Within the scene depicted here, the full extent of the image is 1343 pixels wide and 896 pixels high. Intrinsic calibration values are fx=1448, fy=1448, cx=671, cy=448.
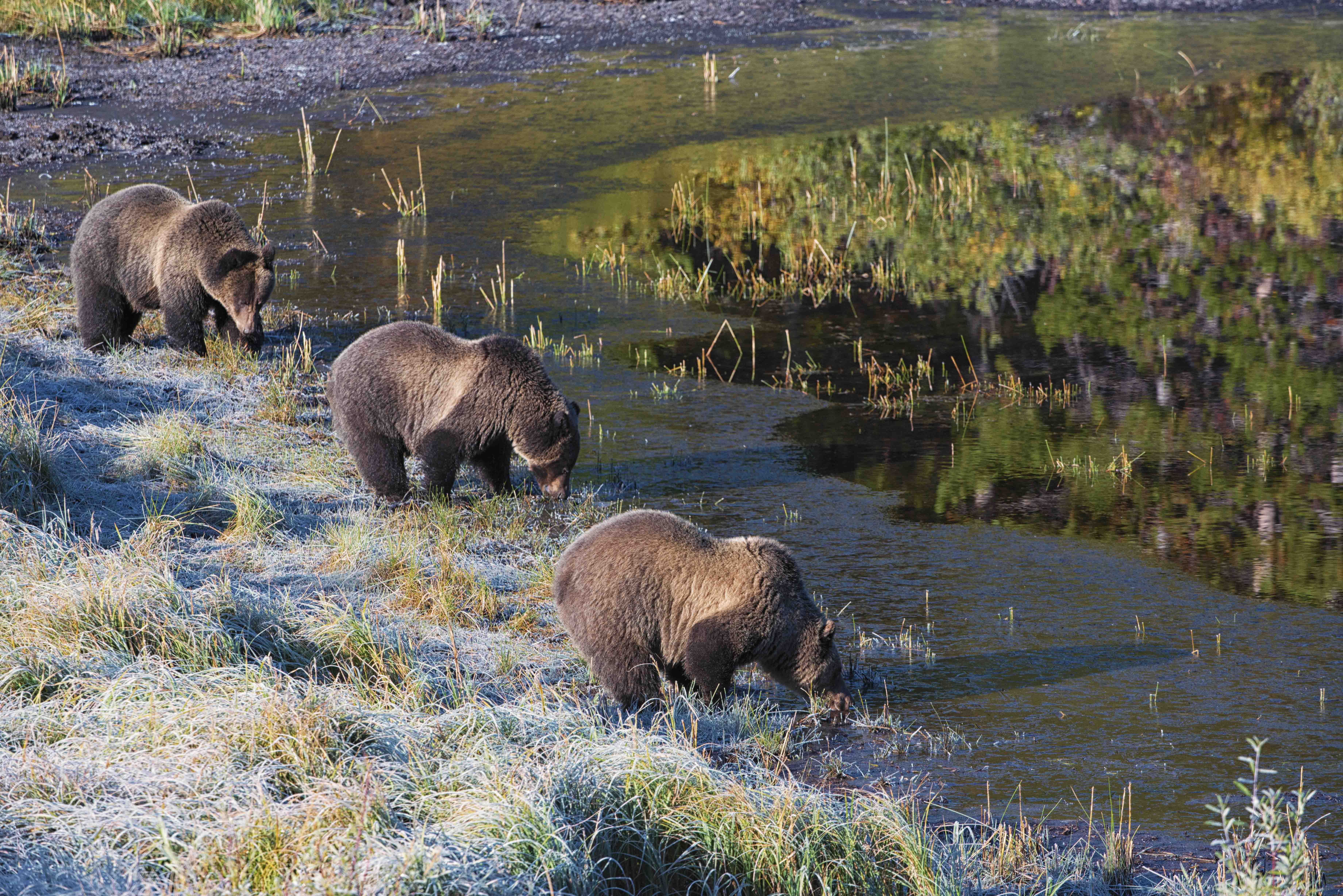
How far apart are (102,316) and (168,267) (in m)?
0.87

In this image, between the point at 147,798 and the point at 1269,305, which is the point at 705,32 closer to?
the point at 1269,305

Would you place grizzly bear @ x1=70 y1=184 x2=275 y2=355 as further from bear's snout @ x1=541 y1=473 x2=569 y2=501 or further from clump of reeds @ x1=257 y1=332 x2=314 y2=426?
bear's snout @ x1=541 y1=473 x2=569 y2=501

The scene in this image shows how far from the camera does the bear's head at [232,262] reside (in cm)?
1148

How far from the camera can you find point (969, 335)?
1386 centimetres

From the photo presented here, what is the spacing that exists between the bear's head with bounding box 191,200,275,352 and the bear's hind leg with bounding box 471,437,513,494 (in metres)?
3.08

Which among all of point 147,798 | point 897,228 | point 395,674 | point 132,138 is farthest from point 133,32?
point 147,798

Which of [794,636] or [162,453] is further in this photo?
[162,453]

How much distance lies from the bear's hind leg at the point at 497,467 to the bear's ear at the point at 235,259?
3.12m

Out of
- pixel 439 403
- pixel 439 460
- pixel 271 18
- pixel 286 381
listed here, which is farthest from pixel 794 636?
pixel 271 18

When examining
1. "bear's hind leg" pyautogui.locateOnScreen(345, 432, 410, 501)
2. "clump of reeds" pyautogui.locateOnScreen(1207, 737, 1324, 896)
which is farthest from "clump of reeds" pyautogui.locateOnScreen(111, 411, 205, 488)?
"clump of reeds" pyautogui.locateOnScreen(1207, 737, 1324, 896)

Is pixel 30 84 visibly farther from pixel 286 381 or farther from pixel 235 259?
pixel 286 381

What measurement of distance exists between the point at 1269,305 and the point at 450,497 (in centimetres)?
911

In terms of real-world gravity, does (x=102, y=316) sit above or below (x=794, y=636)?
above

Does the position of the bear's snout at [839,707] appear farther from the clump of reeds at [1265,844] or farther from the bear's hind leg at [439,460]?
the bear's hind leg at [439,460]
